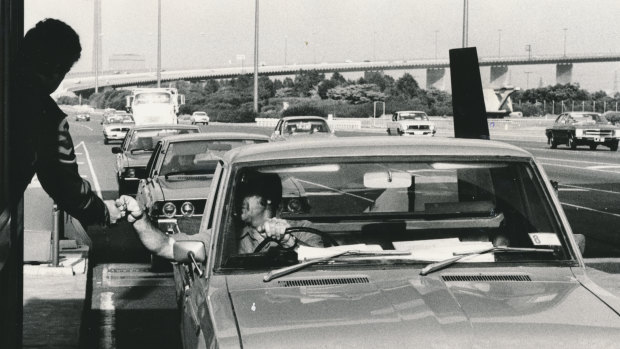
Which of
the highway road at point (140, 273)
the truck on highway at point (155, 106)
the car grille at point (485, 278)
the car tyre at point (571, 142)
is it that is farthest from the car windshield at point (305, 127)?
the car grille at point (485, 278)

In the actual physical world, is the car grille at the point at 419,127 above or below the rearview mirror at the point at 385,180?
below

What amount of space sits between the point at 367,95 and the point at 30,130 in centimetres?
12809

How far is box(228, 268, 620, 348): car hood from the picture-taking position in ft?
10.9

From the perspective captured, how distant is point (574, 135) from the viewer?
4328 cm

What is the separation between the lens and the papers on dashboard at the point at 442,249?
14.4ft

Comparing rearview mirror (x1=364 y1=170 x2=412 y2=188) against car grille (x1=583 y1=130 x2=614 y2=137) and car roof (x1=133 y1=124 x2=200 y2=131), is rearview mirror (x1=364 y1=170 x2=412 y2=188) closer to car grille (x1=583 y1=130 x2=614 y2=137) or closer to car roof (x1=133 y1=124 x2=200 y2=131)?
car roof (x1=133 y1=124 x2=200 y2=131)

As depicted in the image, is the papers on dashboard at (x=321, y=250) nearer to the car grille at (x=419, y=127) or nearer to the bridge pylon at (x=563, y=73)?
the car grille at (x=419, y=127)

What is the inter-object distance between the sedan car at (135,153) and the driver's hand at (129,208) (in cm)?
930

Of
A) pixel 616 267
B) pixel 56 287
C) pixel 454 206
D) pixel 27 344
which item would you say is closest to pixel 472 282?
pixel 454 206

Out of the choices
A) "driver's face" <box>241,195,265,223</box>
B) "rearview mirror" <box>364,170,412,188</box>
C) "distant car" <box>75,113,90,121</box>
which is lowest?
"distant car" <box>75,113,90,121</box>

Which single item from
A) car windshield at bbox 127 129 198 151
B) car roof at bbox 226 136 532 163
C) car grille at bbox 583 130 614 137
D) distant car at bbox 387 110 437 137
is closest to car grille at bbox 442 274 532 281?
car roof at bbox 226 136 532 163

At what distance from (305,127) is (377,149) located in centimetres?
2512

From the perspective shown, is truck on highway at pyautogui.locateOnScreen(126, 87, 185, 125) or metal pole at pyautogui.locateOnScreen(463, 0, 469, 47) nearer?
metal pole at pyautogui.locateOnScreen(463, 0, 469, 47)

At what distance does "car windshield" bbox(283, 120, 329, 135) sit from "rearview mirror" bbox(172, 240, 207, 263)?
24953 millimetres
